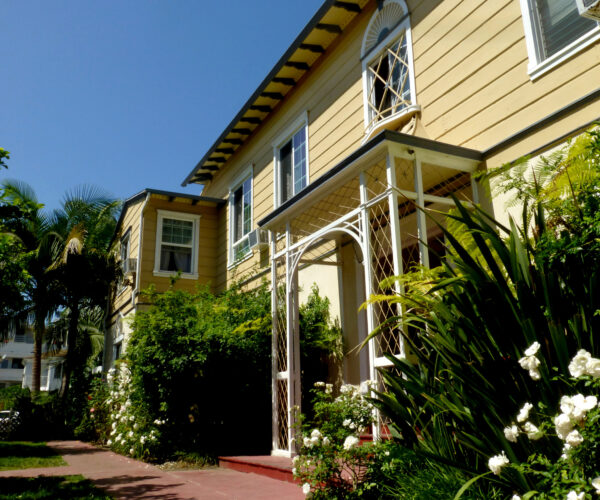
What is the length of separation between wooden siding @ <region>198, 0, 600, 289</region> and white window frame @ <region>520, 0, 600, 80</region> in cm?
5

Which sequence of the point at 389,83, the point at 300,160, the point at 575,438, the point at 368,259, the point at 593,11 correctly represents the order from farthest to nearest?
the point at 300,160 → the point at 389,83 → the point at 368,259 → the point at 593,11 → the point at 575,438

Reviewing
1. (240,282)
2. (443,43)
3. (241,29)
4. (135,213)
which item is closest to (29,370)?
(135,213)

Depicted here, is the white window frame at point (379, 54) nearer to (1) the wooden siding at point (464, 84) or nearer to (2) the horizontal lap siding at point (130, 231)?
(1) the wooden siding at point (464, 84)

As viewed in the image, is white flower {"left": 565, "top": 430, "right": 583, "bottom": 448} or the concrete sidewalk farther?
the concrete sidewalk

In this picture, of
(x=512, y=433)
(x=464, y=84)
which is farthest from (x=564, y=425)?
(x=464, y=84)

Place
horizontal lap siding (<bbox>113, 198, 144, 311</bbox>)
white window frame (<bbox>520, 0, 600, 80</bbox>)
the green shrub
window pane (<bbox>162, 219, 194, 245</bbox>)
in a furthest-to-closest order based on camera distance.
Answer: the green shrub → horizontal lap siding (<bbox>113, 198, 144, 311</bbox>) → window pane (<bbox>162, 219, 194, 245</bbox>) → white window frame (<bbox>520, 0, 600, 80</bbox>)

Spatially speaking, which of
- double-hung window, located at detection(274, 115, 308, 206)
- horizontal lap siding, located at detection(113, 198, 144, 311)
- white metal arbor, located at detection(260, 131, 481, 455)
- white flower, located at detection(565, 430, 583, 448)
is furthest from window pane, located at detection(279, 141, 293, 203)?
white flower, located at detection(565, 430, 583, 448)

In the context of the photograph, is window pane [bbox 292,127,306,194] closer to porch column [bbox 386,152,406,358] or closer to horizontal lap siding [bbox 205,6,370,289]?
horizontal lap siding [bbox 205,6,370,289]

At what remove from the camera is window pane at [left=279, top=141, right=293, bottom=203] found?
10.6 m

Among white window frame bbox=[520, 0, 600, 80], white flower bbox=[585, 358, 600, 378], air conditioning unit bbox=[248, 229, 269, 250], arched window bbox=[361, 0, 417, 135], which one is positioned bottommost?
white flower bbox=[585, 358, 600, 378]

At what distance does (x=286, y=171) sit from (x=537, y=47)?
596 cm

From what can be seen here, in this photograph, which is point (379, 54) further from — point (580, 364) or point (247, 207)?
point (580, 364)

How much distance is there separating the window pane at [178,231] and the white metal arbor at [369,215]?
5532 mm

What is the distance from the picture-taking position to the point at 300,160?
1014cm
